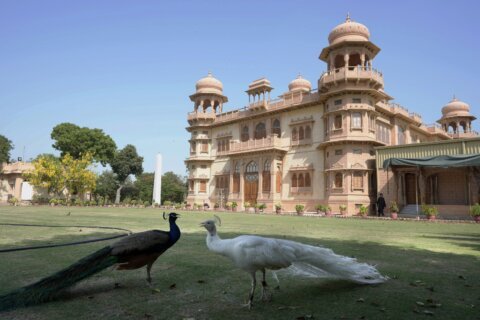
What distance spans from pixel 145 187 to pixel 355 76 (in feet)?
132

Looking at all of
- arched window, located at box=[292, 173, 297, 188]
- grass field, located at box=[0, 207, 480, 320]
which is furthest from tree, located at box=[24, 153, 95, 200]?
grass field, located at box=[0, 207, 480, 320]

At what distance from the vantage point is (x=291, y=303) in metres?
3.41

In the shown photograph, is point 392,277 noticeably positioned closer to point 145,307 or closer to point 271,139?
point 145,307

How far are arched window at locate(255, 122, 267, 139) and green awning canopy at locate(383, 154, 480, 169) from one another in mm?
12315

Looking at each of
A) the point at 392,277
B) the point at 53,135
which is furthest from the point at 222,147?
the point at 392,277

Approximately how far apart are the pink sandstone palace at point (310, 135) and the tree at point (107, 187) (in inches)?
747

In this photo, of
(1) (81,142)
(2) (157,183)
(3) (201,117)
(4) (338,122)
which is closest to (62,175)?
(1) (81,142)

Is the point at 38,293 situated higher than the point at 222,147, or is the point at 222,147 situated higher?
the point at 222,147

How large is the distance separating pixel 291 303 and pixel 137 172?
48.4m

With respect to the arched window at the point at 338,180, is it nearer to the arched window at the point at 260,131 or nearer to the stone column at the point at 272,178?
the stone column at the point at 272,178

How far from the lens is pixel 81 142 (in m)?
44.2

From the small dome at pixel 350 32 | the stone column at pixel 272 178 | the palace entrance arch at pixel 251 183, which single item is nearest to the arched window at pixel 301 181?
the stone column at pixel 272 178

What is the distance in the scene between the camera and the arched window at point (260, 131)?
3155cm

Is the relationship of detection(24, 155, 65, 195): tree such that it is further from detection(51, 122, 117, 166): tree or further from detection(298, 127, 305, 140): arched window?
detection(298, 127, 305, 140): arched window
